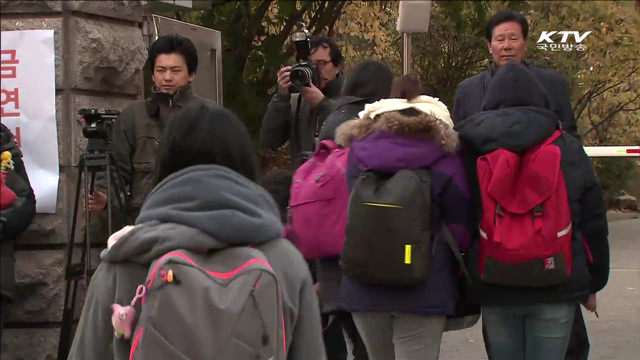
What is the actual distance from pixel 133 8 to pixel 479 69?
16401 millimetres

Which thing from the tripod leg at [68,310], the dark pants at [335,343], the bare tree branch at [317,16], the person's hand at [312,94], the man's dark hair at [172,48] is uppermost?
the bare tree branch at [317,16]

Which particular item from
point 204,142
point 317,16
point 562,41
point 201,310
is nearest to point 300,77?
point 204,142

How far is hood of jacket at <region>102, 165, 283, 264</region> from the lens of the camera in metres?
2.31

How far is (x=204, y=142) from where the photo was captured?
2.41 m

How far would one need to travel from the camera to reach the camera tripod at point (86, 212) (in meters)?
4.59

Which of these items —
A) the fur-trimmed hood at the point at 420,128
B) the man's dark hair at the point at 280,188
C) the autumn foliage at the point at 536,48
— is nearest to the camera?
the fur-trimmed hood at the point at 420,128

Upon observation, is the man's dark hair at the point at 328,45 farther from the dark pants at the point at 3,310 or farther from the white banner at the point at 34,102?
the dark pants at the point at 3,310

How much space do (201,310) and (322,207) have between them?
7.27 ft

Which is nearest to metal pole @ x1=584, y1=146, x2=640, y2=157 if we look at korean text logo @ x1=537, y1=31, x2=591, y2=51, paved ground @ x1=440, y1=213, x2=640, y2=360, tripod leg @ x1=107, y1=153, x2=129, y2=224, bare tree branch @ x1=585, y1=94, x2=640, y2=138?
paved ground @ x1=440, y1=213, x2=640, y2=360

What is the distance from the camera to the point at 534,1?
57.7 ft

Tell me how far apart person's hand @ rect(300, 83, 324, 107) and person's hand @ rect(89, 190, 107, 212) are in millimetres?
1324

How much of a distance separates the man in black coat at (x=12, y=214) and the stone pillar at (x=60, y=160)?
0.42 m

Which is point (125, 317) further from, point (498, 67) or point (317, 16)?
point (317, 16)

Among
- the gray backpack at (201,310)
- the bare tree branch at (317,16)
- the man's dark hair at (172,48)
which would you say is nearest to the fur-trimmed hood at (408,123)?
the man's dark hair at (172,48)
